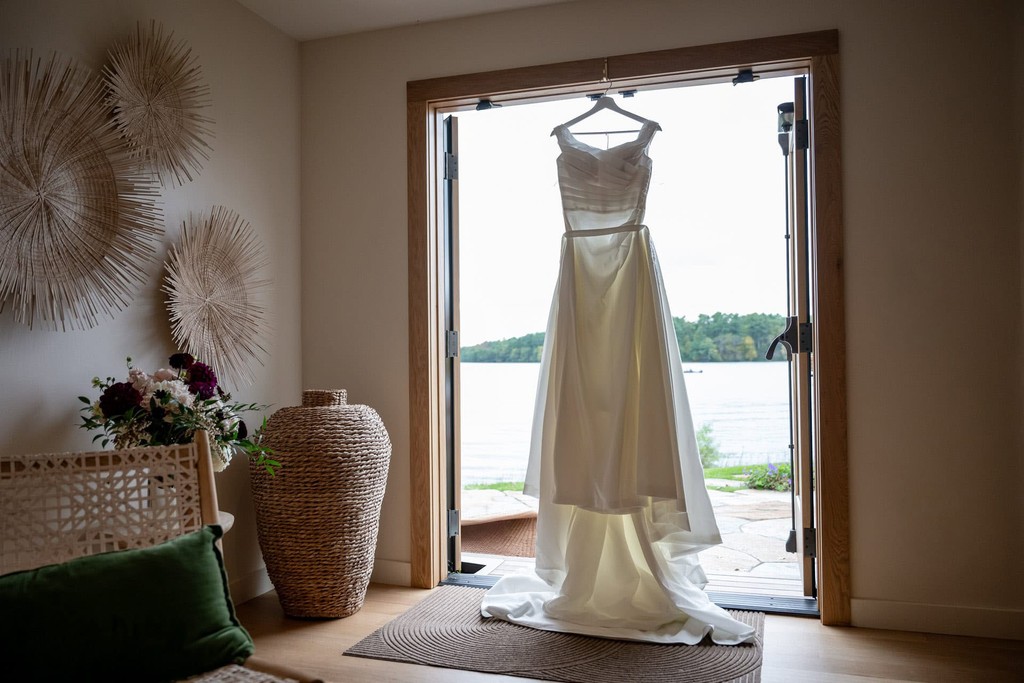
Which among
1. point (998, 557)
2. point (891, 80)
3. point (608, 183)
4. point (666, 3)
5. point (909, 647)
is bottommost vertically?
point (909, 647)

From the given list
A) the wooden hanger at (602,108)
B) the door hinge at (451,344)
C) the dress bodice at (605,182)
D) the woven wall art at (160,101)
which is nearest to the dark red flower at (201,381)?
the woven wall art at (160,101)

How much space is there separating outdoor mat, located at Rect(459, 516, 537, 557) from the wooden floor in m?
1.17

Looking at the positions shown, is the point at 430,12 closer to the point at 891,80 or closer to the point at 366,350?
the point at 366,350

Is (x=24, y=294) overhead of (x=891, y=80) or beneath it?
beneath

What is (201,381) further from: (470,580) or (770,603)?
(770,603)

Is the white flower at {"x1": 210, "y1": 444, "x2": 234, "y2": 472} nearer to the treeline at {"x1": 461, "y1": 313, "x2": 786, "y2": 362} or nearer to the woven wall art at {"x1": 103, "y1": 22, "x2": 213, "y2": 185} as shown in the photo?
the woven wall art at {"x1": 103, "y1": 22, "x2": 213, "y2": 185}

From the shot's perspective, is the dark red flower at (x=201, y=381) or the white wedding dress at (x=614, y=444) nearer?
the dark red flower at (x=201, y=381)

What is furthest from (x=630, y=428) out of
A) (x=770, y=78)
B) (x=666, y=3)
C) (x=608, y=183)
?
(x=666, y=3)

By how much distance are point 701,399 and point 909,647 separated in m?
4.82

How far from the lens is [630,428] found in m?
2.72

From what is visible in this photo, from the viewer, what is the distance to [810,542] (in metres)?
2.89

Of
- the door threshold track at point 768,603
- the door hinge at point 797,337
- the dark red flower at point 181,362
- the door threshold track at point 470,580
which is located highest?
the door hinge at point 797,337

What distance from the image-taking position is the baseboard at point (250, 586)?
2.97 m

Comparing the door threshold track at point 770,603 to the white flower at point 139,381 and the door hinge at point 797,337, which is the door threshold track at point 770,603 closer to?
the door hinge at point 797,337
